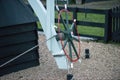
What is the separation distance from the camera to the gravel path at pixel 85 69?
670 cm

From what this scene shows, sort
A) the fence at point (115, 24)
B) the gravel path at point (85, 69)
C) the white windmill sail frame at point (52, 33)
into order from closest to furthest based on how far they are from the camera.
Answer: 1. the gravel path at point (85, 69)
2. the white windmill sail frame at point (52, 33)
3. the fence at point (115, 24)

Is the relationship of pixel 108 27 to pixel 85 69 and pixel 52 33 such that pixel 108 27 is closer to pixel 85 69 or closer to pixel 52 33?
pixel 85 69

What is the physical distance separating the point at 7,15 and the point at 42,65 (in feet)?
4.76

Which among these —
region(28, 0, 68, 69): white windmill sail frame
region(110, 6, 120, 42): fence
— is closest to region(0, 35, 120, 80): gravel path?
region(28, 0, 68, 69): white windmill sail frame

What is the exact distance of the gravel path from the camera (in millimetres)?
6695

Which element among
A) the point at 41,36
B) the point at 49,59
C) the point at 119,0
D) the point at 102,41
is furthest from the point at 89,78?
the point at 119,0

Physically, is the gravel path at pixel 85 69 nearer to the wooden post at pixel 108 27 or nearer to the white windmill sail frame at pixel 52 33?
the white windmill sail frame at pixel 52 33

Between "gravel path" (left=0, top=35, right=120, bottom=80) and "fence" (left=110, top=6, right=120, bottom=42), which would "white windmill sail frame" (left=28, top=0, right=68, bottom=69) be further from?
"fence" (left=110, top=6, right=120, bottom=42)

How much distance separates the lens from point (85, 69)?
7219 millimetres

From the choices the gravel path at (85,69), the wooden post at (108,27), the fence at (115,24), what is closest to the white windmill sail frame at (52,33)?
the gravel path at (85,69)

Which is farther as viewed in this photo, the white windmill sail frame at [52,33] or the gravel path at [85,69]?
the white windmill sail frame at [52,33]

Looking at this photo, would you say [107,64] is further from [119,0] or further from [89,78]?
[119,0]

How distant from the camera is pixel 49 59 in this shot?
8086 millimetres

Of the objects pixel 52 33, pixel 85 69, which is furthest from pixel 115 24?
pixel 52 33
